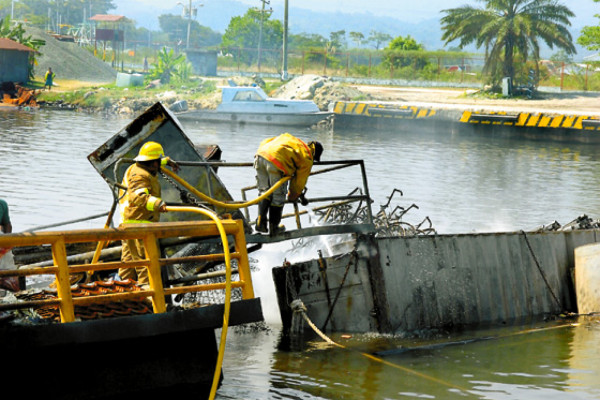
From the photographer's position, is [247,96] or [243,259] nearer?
[243,259]

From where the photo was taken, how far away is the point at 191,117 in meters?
43.9

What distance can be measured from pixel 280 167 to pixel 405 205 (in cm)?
1279

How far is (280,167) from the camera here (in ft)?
30.8

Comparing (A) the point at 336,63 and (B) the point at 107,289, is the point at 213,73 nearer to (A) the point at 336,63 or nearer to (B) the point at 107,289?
(A) the point at 336,63

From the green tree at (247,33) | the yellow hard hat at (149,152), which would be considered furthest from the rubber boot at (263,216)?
the green tree at (247,33)

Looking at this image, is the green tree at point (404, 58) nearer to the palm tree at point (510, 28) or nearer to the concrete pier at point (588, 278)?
the palm tree at point (510, 28)

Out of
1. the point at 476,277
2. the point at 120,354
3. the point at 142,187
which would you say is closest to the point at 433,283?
the point at 476,277

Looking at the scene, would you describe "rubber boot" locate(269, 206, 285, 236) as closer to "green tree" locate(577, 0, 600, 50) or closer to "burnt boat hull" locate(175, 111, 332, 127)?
"burnt boat hull" locate(175, 111, 332, 127)

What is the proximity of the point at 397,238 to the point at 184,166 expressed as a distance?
2.78 metres

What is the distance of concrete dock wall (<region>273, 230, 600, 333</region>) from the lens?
9.98 m

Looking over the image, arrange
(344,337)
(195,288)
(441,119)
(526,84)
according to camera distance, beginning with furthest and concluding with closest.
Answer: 1. (526,84)
2. (441,119)
3. (344,337)
4. (195,288)

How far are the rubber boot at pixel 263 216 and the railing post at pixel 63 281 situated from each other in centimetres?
338

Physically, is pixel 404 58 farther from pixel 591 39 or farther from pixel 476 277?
pixel 476 277

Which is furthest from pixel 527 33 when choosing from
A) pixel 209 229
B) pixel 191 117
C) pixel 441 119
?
pixel 209 229
